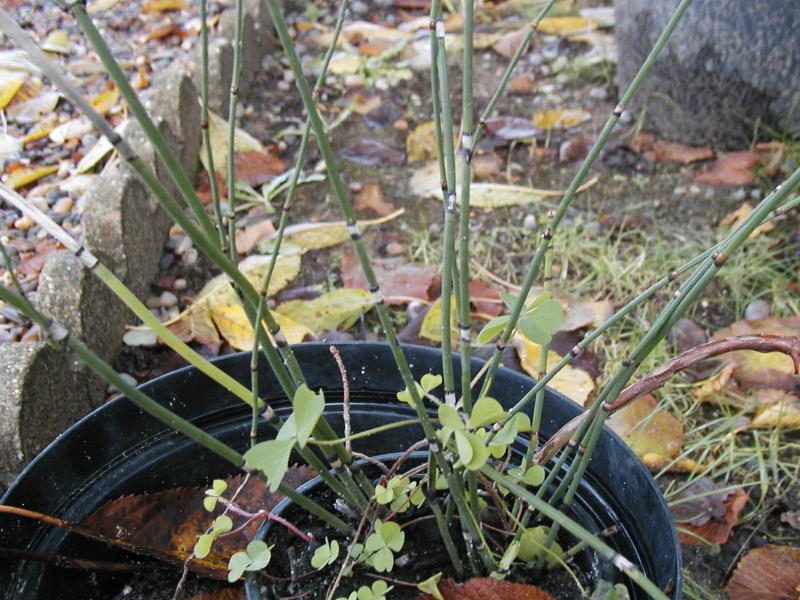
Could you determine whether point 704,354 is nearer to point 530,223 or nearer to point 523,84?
point 530,223

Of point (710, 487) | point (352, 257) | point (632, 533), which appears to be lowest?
point (710, 487)

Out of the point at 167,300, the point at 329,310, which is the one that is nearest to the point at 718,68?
the point at 329,310

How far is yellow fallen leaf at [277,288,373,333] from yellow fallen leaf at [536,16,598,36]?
145 centimetres

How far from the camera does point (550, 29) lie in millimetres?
2730

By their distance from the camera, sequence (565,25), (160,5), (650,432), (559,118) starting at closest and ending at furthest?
1. (650,432)
2. (559,118)
3. (160,5)
4. (565,25)

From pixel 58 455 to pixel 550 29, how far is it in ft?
7.34

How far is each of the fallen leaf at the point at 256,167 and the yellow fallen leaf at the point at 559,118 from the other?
0.72 metres

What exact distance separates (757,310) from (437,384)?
108 cm

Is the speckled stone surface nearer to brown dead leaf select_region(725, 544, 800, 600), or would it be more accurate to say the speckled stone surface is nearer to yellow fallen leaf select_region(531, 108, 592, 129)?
yellow fallen leaf select_region(531, 108, 592, 129)

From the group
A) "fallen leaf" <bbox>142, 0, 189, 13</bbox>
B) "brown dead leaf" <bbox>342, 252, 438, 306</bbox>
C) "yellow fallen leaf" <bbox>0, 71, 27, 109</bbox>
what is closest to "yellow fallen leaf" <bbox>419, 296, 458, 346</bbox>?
"brown dead leaf" <bbox>342, 252, 438, 306</bbox>

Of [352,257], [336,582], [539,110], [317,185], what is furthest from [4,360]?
[539,110]

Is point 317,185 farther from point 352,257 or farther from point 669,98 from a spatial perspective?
point 669,98

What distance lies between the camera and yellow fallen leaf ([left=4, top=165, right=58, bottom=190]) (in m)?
1.73

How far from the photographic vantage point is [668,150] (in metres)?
2.15
